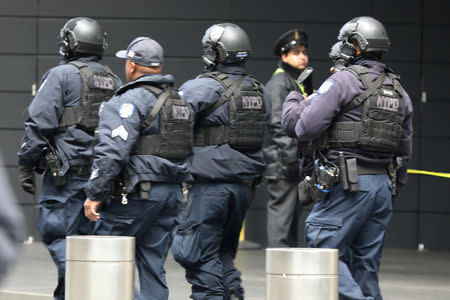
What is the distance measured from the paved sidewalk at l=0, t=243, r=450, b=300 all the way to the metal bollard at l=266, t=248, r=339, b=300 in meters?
3.13

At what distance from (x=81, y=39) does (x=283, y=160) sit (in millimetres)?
3160

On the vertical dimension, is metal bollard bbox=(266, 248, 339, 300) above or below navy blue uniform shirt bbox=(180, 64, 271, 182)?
below

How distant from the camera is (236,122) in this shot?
702 centimetres

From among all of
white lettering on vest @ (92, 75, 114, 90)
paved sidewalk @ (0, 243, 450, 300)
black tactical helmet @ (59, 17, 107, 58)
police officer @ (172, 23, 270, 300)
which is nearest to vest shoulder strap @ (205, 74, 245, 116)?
police officer @ (172, 23, 270, 300)

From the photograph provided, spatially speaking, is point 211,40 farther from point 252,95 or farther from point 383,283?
point 383,283

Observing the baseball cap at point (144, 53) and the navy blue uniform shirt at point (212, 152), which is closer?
the baseball cap at point (144, 53)

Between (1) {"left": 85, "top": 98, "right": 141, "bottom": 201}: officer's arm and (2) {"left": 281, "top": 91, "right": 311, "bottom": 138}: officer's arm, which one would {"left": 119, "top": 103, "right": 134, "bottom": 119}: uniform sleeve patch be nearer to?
(1) {"left": 85, "top": 98, "right": 141, "bottom": 201}: officer's arm

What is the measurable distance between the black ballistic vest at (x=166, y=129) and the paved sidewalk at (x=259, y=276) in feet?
5.51

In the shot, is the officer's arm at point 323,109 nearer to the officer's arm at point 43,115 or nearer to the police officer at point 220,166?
the police officer at point 220,166

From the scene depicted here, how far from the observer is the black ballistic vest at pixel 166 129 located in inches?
244

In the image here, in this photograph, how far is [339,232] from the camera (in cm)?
593

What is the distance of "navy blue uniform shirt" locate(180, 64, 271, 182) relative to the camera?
6.93 metres

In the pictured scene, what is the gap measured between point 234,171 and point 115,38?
5.80 meters

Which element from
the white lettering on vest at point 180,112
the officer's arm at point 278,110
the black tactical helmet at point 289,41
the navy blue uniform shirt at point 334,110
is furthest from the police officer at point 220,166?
the black tactical helmet at point 289,41
